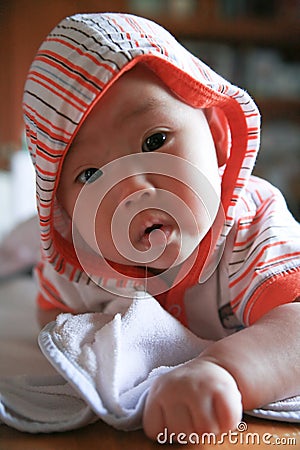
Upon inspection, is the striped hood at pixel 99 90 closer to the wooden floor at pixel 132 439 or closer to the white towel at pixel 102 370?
the white towel at pixel 102 370

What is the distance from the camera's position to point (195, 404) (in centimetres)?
47

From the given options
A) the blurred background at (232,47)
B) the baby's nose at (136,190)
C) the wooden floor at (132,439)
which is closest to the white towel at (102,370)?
the wooden floor at (132,439)

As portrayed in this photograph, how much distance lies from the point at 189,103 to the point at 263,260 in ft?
0.62

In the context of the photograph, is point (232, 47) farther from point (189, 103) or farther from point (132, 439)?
point (132, 439)

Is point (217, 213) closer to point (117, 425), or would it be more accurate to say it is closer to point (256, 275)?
point (256, 275)

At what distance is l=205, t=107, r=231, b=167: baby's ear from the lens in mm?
708

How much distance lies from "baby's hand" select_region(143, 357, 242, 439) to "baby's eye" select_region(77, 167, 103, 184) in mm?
236

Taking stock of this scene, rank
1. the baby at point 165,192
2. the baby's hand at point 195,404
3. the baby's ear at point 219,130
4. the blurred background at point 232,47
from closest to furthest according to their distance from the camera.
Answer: the baby's hand at point 195,404, the baby at point 165,192, the baby's ear at point 219,130, the blurred background at point 232,47

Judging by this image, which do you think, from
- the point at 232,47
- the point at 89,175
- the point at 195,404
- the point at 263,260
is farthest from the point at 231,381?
the point at 232,47

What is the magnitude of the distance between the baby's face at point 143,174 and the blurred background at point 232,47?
1.44 m

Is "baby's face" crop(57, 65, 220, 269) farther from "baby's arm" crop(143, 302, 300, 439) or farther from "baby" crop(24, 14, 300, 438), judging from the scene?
"baby's arm" crop(143, 302, 300, 439)

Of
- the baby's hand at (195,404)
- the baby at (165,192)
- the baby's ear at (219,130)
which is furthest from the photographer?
the baby's ear at (219,130)

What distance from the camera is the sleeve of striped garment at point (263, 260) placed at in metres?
0.61

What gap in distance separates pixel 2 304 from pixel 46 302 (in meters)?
0.21
